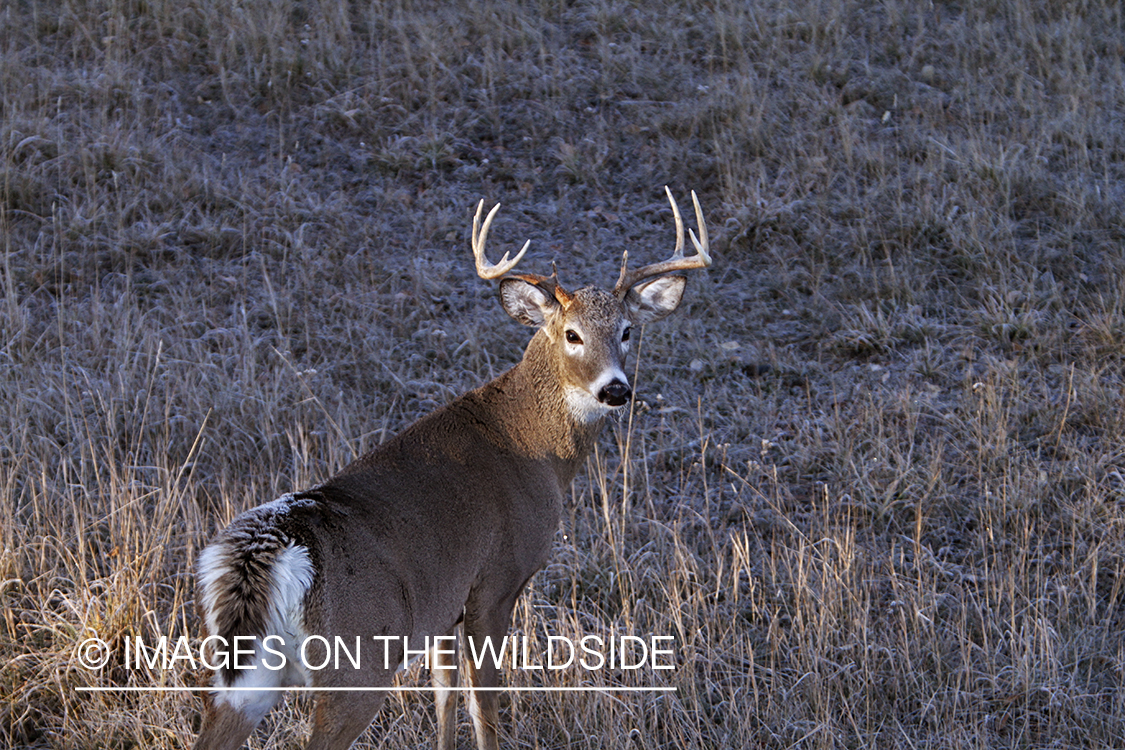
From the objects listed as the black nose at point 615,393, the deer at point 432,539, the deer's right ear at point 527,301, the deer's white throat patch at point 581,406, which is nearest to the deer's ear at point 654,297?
the deer at point 432,539

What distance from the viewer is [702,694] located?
3904 millimetres

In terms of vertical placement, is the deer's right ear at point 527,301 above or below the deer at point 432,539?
above

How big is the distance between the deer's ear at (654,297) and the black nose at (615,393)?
0.57 meters

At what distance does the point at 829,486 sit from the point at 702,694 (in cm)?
165

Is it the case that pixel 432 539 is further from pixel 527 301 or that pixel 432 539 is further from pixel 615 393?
pixel 527 301

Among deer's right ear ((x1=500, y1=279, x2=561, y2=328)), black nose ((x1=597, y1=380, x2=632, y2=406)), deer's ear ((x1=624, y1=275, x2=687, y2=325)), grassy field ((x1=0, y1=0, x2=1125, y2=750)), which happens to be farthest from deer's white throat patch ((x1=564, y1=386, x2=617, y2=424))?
grassy field ((x1=0, y1=0, x2=1125, y2=750))

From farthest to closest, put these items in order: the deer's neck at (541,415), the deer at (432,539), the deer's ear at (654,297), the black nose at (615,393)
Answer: the deer's ear at (654,297) < the deer's neck at (541,415) < the black nose at (615,393) < the deer at (432,539)

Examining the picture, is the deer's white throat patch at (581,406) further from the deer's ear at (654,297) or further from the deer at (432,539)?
the deer's ear at (654,297)

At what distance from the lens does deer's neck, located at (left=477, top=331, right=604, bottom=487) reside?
3.88 meters

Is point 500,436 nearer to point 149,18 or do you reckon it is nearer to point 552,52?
point 552,52

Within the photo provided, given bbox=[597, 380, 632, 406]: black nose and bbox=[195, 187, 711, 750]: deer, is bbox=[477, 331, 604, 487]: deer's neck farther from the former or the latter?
bbox=[597, 380, 632, 406]: black nose

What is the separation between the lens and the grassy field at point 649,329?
12.9 feet

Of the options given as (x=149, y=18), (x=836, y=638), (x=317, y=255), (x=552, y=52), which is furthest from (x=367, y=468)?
(x=149, y=18)

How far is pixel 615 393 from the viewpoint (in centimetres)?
370
